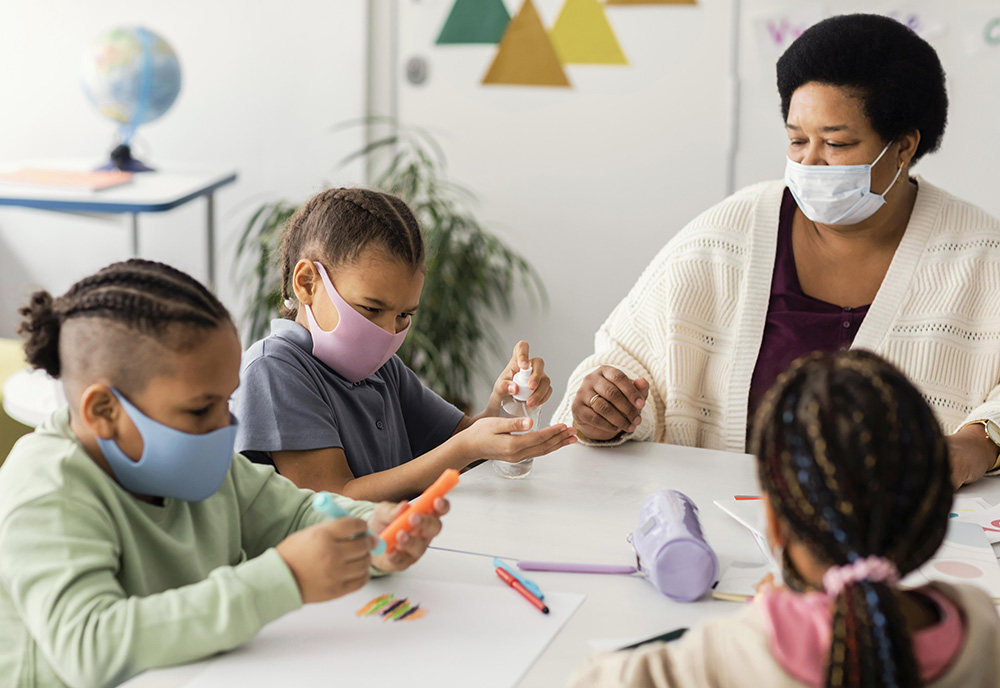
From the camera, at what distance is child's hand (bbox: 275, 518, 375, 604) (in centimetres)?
88

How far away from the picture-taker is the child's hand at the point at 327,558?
875 mm

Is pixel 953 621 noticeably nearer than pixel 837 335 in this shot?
Yes

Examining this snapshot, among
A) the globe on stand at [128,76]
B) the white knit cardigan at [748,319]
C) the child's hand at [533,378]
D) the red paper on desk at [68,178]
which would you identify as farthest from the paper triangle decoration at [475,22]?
the child's hand at [533,378]

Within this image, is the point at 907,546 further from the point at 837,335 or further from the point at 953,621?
the point at 837,335

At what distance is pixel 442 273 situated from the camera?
2.99 metres

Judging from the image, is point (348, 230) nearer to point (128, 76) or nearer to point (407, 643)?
point (407, 643)

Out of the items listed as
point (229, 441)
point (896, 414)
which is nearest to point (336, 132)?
point (229, 441)

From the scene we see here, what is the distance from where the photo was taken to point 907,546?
0.63m

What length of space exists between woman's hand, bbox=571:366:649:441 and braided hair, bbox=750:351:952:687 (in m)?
0.84

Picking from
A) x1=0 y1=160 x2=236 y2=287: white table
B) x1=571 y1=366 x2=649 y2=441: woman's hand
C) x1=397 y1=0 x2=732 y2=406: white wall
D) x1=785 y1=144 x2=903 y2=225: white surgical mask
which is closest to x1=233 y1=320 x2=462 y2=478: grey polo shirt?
x1=571 y1=366 x2=649 y2=441: woman's hand

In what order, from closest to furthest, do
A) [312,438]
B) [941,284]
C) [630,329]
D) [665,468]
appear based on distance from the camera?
[312,438]
[665,468]
[941,284]
[630,329]

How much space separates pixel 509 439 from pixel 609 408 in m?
0.25

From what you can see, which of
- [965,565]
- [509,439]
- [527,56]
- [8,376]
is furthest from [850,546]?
[527,56]

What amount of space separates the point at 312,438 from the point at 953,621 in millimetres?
833
